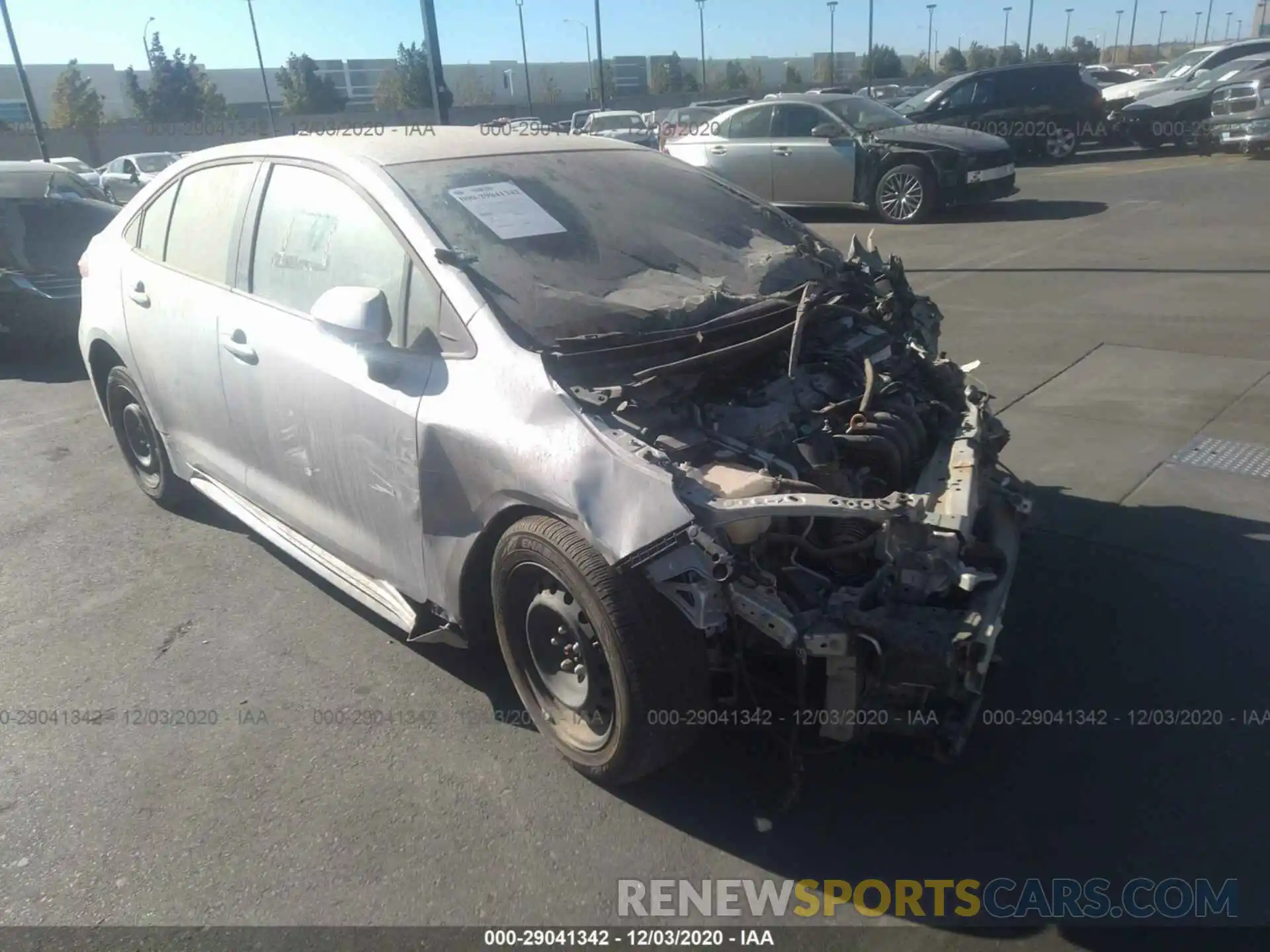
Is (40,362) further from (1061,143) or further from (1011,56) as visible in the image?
(1011,56)

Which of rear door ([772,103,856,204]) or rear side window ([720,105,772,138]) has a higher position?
rear side window ([720,105,772,138])

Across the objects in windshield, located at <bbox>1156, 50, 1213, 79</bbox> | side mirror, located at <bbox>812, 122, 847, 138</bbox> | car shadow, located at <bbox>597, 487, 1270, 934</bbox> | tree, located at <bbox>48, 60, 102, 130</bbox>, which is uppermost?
tree, located at <bbox>48, 60, 102, 130</bbox>

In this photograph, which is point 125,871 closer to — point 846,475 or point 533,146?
point 846,475

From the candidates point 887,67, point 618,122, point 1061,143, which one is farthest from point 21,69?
point 887,67

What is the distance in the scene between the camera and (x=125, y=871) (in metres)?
2.83

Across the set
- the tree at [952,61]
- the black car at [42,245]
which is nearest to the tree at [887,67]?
the tree at [952,61]

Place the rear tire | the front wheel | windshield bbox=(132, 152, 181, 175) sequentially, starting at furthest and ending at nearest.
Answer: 1. windshield bbox=(132, 152, 181, 175)
2. the front wheel
3. the rear tire

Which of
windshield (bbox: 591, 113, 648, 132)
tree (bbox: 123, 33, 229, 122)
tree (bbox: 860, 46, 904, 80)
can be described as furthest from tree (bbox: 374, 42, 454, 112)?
tree (bbox: 860, 46, 904, 80)

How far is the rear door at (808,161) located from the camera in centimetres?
1368

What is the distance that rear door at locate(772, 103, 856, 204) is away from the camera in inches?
539

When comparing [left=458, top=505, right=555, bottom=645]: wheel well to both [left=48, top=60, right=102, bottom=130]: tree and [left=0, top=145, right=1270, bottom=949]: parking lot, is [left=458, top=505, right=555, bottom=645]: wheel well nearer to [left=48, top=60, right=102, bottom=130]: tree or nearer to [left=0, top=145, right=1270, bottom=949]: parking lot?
[left=0, top=145, right=1270, bottom=949]: parking lot

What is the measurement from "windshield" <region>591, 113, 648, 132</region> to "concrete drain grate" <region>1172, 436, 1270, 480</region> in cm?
2296

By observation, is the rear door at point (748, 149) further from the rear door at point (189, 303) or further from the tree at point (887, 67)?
the tree at point (887, 67)

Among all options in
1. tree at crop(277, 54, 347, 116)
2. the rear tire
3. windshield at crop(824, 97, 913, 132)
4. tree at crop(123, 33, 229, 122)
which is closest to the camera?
the rear tire
